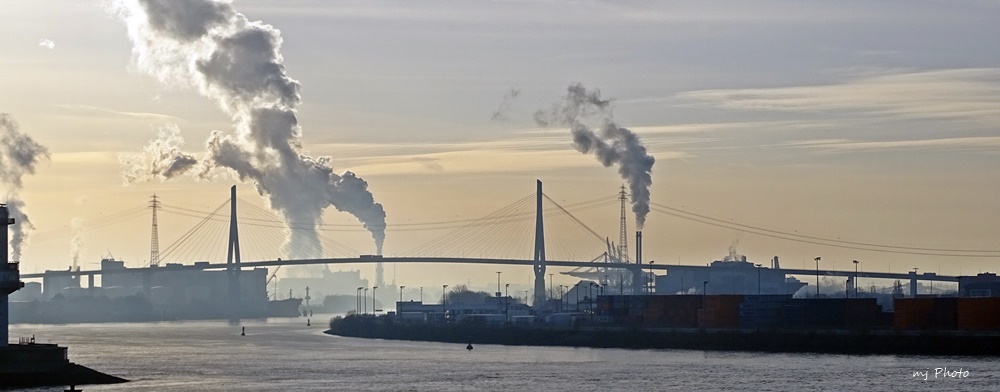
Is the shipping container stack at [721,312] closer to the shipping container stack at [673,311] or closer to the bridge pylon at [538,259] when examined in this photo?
the shipping container stack at [673,311]

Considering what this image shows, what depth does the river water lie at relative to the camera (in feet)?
163

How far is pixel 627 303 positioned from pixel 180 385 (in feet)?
138

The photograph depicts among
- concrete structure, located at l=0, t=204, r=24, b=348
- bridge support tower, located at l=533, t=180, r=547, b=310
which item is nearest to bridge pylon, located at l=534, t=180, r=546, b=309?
bridge support tower, located at l=533, t=180, r=547, b=310

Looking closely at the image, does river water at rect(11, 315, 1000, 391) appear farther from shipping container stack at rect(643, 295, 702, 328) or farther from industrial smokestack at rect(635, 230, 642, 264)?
industrial smokestack at rect(635, 230, 642, 264)

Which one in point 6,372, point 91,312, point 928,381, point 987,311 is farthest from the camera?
point 91,312

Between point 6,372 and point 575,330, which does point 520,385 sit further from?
point 575,330

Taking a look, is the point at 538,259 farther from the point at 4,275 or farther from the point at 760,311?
the point at 4,275

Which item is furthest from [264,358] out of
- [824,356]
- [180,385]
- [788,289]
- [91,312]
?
[91,312]

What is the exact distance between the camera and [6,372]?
4228 cm

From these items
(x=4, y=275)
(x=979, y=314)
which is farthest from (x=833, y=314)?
(x=4, y=275)

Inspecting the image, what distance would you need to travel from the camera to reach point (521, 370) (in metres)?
58.7

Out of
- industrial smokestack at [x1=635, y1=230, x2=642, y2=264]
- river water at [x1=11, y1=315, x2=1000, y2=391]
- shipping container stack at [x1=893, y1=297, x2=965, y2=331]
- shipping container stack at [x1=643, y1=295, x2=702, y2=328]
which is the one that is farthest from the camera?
industrial smokestack at [x1=635, y1=230, x2=642, y2=264]

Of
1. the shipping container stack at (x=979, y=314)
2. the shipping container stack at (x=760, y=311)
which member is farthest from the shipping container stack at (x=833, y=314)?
the shipping container stack at (x=979, y=314)

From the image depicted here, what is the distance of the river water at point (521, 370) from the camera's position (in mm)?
49562
